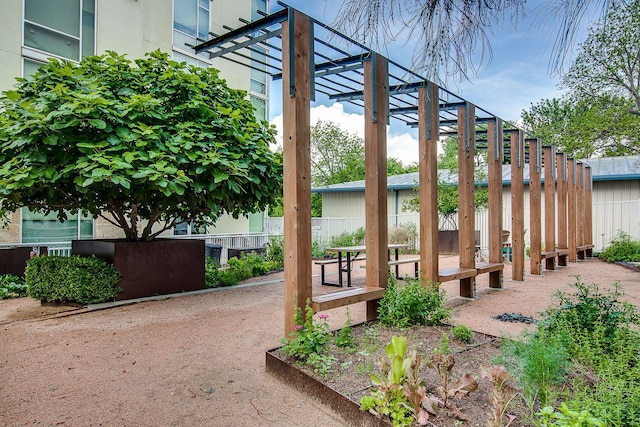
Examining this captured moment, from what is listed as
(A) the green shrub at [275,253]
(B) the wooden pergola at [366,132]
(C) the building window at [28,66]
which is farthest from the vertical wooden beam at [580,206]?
(C) the building window at [28,66]

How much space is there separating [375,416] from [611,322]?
2.26 metres

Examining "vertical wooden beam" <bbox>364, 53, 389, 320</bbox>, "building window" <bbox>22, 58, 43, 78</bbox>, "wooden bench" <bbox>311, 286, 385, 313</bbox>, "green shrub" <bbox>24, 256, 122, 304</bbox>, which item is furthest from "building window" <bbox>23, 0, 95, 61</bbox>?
"wooden bench" <bbox>311, 286, 385, 313</bbox>

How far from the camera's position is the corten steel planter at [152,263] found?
6312mm

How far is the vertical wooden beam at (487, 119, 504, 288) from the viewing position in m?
7.43

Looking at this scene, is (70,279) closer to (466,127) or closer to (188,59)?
(466,127)

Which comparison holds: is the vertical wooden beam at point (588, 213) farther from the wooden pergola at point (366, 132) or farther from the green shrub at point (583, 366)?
the green shrub at point (583, 366)

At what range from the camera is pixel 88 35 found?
9.44 m

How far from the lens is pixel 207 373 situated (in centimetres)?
343

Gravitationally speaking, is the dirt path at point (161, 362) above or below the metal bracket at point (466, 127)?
below

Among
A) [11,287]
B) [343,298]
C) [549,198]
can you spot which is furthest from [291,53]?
[549,198]

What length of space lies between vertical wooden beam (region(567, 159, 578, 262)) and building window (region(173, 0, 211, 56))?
37.9 ft

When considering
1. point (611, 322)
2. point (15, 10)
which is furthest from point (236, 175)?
point (15, 10)

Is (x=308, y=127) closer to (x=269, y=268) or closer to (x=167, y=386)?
(x=167, y=386)

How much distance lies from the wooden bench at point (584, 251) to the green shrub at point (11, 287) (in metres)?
14.1
